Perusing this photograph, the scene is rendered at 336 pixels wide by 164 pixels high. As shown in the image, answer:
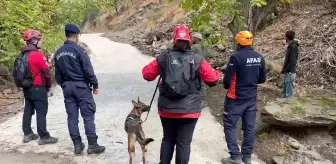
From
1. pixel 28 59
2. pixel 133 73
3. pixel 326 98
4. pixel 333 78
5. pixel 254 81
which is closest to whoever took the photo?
pixel 254 81

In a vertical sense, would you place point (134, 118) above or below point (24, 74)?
below

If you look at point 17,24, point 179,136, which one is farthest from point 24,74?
point 17,24

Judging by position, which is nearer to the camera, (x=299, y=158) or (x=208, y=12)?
(x=299, y=158)

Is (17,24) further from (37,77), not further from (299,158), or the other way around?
(299,158)

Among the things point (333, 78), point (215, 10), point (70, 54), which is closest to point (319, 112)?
point (215, 10)

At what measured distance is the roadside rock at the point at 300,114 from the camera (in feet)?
23.3

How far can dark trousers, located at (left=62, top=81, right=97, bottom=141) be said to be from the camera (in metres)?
5.67

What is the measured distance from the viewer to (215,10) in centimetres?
834

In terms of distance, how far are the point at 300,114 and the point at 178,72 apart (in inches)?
150

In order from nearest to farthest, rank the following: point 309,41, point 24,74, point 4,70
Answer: point 24,74, point 4,70, point 309,41

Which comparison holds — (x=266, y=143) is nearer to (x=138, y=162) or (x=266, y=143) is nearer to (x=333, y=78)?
(x=138, y=162)

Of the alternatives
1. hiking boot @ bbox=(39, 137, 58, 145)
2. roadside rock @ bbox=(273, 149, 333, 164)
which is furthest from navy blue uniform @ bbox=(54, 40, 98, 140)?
roadside rock @ bbox=(273, 149, 333, 164)

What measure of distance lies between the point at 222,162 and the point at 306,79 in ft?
19.5

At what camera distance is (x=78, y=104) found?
19.1 feet
